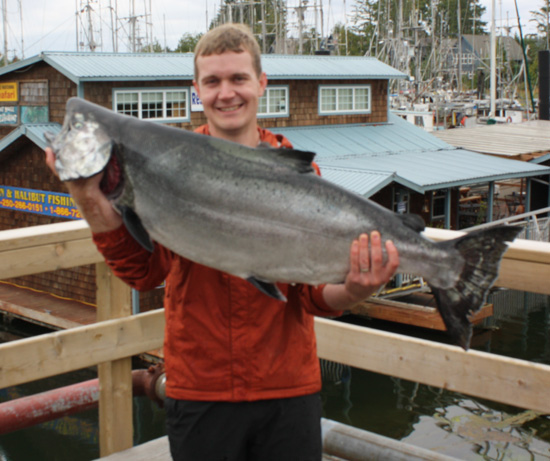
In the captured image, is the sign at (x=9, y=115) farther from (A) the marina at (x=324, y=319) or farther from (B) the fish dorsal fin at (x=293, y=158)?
(B) the fish dorsal fin at (x=293, y=158)

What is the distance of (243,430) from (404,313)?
54.2ft

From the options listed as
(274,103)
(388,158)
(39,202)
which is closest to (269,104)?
(274,103)

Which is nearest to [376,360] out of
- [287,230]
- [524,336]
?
[287,230]

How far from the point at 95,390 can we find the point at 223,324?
167 centimetres

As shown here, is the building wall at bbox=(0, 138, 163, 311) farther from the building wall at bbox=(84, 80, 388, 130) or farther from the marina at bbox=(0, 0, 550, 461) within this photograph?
the building wall at bbox=(84, 80, 388, 130)

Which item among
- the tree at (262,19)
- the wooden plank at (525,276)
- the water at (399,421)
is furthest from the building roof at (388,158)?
the tree at (262,19)

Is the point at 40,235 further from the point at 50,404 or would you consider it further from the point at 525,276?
the point at 525,276

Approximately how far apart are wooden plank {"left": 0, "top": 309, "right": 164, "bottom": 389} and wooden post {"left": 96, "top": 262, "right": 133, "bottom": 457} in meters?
0.09

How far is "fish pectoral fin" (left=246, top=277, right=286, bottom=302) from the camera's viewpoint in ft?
7.06

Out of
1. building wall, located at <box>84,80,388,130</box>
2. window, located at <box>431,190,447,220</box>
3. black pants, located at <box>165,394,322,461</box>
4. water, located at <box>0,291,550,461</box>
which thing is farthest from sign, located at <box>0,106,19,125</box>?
black pants, located at <box>165,394,322,461</box>

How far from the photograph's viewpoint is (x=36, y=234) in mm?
3301

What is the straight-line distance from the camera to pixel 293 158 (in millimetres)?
2188

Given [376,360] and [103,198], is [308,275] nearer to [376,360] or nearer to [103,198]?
[103,198]

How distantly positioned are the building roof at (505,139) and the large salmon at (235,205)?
25.0 m
